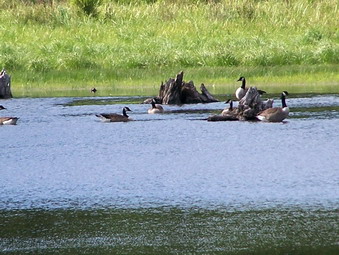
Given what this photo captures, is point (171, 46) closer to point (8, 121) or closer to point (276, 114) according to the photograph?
point (8, 121)

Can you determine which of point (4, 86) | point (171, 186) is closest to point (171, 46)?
point (4, 86)

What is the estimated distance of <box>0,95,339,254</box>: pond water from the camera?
1324cm

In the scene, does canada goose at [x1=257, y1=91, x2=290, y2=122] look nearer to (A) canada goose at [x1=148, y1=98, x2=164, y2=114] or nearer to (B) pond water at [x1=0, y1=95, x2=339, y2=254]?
(B) pond water at [x1=0, y1=95, x2=339, y2=254]

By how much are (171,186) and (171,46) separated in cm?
2562

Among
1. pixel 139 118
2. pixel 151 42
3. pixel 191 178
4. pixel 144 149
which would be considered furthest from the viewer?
pixel 151 42

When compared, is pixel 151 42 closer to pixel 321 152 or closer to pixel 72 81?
pixel 72 81

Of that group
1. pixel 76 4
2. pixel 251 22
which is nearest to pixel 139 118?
pixel 251 22

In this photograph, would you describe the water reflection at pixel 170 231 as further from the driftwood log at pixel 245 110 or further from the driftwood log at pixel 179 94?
the driftwood log at pixel 179 94

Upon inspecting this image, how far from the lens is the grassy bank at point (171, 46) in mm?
39469

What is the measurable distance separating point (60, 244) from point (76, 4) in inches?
1447

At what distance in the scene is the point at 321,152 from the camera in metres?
20.3

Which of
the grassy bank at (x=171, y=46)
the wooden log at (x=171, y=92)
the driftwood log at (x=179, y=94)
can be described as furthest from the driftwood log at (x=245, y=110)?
the grassy bank at (x=171, y=46)

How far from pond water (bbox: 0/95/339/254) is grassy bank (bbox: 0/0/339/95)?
11801 mm

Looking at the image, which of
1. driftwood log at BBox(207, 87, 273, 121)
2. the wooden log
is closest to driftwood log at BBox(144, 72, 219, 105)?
the wooden log
